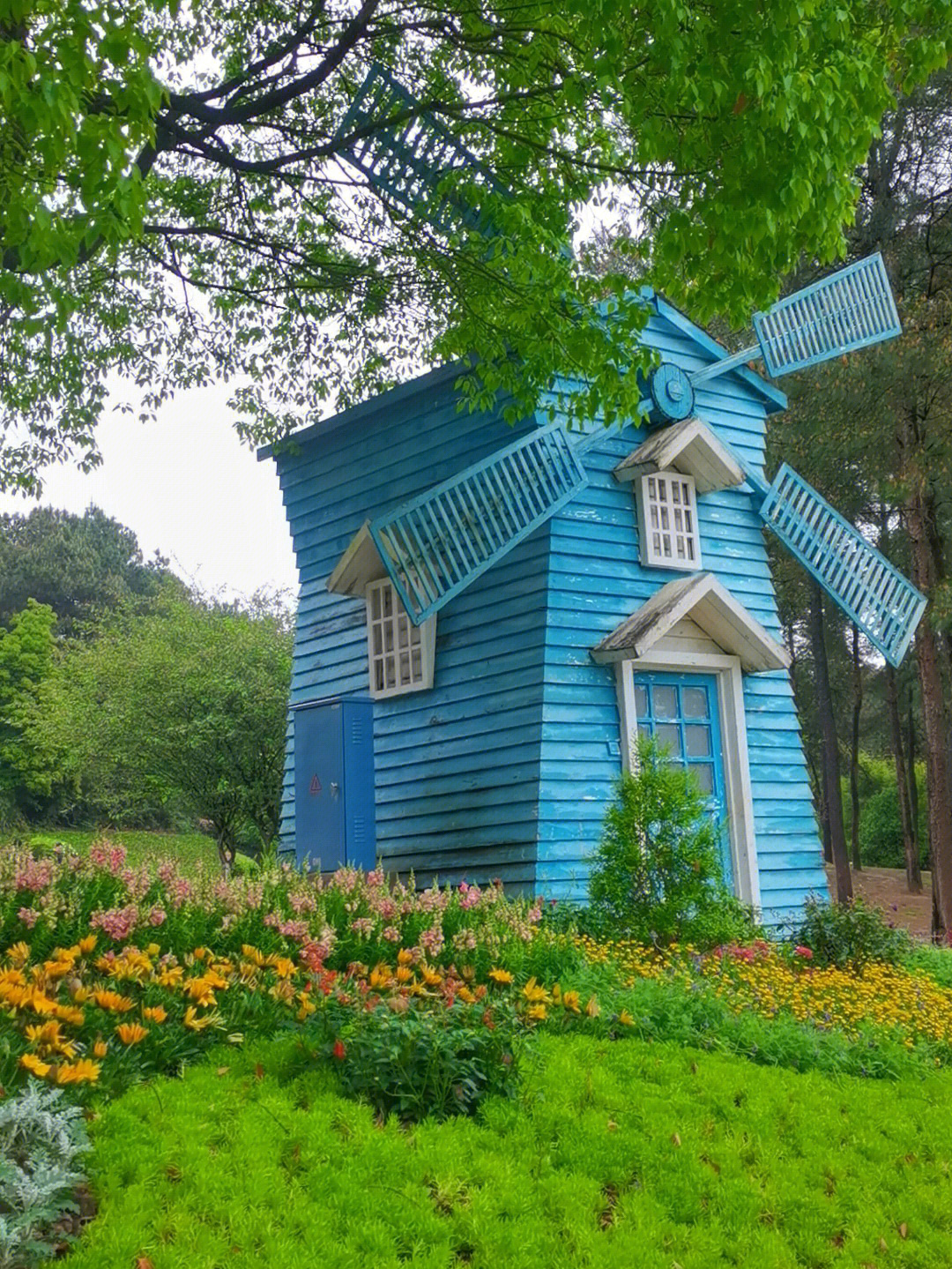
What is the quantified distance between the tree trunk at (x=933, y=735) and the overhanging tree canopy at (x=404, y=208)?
7.40m

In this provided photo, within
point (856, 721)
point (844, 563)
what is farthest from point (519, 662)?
point (856, 721)

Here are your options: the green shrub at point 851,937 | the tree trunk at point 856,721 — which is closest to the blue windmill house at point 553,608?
the green shrub at point 851,937

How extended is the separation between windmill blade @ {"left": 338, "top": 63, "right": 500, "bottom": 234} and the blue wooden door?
4791mm

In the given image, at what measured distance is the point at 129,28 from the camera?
5.54m

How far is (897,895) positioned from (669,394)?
2156 cm

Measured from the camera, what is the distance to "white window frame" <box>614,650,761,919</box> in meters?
12.4

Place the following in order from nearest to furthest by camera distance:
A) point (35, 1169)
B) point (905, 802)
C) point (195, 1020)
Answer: point (35, 1169), point (195, 1020), point (905, 802)

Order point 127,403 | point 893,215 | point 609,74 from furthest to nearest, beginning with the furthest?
1. point 893,215
2. point 127,403
3. point 609,74

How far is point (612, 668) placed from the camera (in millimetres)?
11664

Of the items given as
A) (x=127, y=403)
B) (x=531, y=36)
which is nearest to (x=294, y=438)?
(x=127, y=403)

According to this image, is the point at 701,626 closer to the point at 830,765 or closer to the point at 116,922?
the point at 116,922

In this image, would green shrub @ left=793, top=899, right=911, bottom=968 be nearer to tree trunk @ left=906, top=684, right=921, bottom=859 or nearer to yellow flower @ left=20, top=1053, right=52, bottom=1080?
yellow flower @ left=20, top=1053, right=52, bottom=1080

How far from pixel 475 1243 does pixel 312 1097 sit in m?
1.09

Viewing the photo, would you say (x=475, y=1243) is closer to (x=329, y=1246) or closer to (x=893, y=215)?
(x=329, y=1246)
